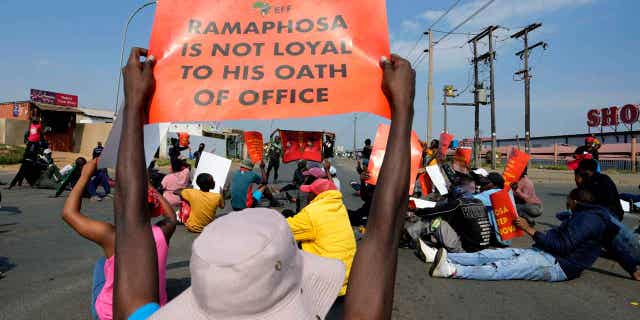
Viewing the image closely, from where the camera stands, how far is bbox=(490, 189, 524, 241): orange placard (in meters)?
4.70

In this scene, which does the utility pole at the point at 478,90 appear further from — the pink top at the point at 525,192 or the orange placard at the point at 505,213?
the orange placard at the point at 505,213

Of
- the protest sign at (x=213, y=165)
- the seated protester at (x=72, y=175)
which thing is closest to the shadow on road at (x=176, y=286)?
the protest sign at (x=213, y=165)

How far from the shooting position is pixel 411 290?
3.96 meters

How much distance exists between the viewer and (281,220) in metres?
0.98

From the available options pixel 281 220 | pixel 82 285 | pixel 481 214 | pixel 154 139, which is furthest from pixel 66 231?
pixel 281 220

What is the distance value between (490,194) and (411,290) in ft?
7.22

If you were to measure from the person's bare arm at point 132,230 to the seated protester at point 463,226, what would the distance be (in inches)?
169

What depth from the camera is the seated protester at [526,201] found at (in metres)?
6.55

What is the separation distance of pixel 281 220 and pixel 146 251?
1.48 feet

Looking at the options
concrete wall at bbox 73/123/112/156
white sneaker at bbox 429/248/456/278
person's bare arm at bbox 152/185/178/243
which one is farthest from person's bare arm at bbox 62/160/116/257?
concrete wall at bbox 73/123/112/156

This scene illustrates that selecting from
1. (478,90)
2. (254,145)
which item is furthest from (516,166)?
(478,90)

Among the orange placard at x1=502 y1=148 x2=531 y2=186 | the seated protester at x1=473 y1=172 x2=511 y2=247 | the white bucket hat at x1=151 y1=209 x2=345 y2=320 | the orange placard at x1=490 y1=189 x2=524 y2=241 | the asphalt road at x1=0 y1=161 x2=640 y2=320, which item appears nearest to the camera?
the white bucket hat at x1=151 y1=209 x2=345 y2=320

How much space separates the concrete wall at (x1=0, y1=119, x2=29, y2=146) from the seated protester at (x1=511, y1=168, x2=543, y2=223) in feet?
94.5

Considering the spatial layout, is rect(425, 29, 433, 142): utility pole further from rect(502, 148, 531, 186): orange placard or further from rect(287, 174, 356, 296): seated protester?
rect(287, 174, 356, 296): seated protester
